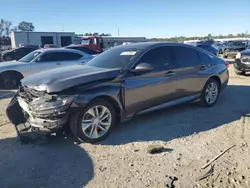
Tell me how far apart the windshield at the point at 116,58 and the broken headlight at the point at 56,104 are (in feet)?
4.07

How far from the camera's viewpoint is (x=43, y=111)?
3893mm

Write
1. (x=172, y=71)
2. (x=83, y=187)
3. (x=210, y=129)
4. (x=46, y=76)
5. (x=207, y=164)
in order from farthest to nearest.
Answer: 1. (x=172, y=71)
2. (x=210, y=129)
3. (x=46, y=76)
4. (x=207, y=164)
5. (x=83, y=187)

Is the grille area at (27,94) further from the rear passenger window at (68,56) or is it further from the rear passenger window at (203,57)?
the rear passenger window at (68,56)

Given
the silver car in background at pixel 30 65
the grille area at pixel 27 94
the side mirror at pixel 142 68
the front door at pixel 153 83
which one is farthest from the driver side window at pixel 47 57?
the side mirror at pixel 142 68

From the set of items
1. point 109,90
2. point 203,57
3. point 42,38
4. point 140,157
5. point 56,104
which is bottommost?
point 140,157

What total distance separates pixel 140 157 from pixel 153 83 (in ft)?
5.37

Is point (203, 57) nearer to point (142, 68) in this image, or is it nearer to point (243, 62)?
point (142, 68)

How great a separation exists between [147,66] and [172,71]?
0.89m

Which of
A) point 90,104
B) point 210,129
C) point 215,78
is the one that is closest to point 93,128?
point 90,104

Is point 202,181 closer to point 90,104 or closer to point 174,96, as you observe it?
point 90,104

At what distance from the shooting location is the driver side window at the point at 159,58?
4950 millimetres

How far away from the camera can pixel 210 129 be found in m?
4.82

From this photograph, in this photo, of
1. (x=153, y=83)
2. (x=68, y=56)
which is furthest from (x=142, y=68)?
(x=68, y=56)

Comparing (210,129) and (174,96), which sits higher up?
(174,96)
